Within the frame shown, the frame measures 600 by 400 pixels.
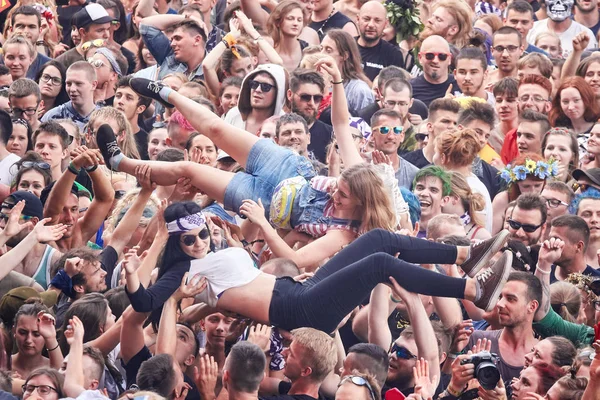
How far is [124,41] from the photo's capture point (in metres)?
14.8

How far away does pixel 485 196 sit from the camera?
10789 mm

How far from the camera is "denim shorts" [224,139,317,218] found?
32.3 ft

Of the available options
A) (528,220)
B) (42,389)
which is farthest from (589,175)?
(42,389)

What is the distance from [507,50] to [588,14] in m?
2.00

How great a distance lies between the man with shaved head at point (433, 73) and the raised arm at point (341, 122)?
8.40ft

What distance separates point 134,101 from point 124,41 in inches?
95.5

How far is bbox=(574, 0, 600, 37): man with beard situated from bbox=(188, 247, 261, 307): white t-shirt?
23.2ft

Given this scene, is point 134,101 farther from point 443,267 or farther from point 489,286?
point 489,286

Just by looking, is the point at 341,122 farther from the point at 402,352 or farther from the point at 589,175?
the point at 402,352

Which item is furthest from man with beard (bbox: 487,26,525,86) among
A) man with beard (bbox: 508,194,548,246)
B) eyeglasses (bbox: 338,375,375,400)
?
eyeglasses (bbox: 338,375,375,400)

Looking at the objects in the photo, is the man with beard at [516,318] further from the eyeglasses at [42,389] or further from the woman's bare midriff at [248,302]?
the eyeglasses at [42,389]

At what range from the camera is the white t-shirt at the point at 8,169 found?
36.4ft

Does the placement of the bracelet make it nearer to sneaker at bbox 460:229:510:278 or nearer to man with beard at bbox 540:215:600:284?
sneaker at bbox 460:229:510:278

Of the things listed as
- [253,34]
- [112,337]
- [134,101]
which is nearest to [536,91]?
[253,34]
